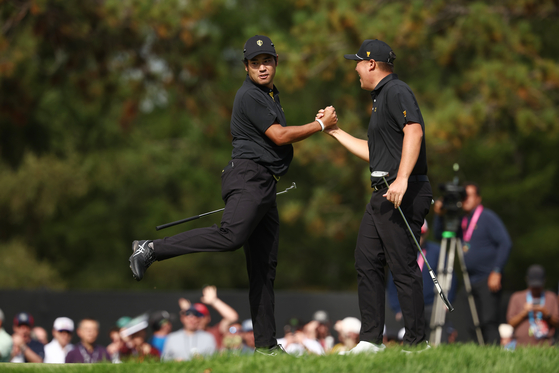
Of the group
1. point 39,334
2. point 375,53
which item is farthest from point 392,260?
point 39,334

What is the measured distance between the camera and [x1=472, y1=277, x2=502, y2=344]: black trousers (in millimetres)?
7961

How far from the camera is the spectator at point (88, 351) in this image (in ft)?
23.1

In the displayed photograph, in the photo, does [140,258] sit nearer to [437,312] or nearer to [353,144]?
[353,144]

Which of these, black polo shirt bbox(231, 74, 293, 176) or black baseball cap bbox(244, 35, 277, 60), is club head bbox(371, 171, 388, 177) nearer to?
black polo shirt bbox(231, 74, 293, 176)

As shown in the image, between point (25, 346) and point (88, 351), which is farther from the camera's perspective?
point (25, 346)

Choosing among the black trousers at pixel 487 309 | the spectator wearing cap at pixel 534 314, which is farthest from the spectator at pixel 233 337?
the spectator wearing cap at pixel 534 314

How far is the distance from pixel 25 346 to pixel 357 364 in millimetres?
5728

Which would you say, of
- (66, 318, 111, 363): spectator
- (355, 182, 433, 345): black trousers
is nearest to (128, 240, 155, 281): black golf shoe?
(355, 182, 433, 345): black trousers

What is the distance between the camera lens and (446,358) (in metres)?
4.22

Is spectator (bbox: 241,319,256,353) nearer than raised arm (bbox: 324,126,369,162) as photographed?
No

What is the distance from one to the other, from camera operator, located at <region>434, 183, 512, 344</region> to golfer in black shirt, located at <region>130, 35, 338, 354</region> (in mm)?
3460

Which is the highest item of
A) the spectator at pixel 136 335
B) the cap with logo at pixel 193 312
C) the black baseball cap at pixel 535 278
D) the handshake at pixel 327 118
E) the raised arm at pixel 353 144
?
the handshake at pixel 327 118

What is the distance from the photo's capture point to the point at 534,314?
816 cm

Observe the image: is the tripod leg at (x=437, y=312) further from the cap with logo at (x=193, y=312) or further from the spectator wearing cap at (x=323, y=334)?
the cap with logo at (x=193, y=312)
